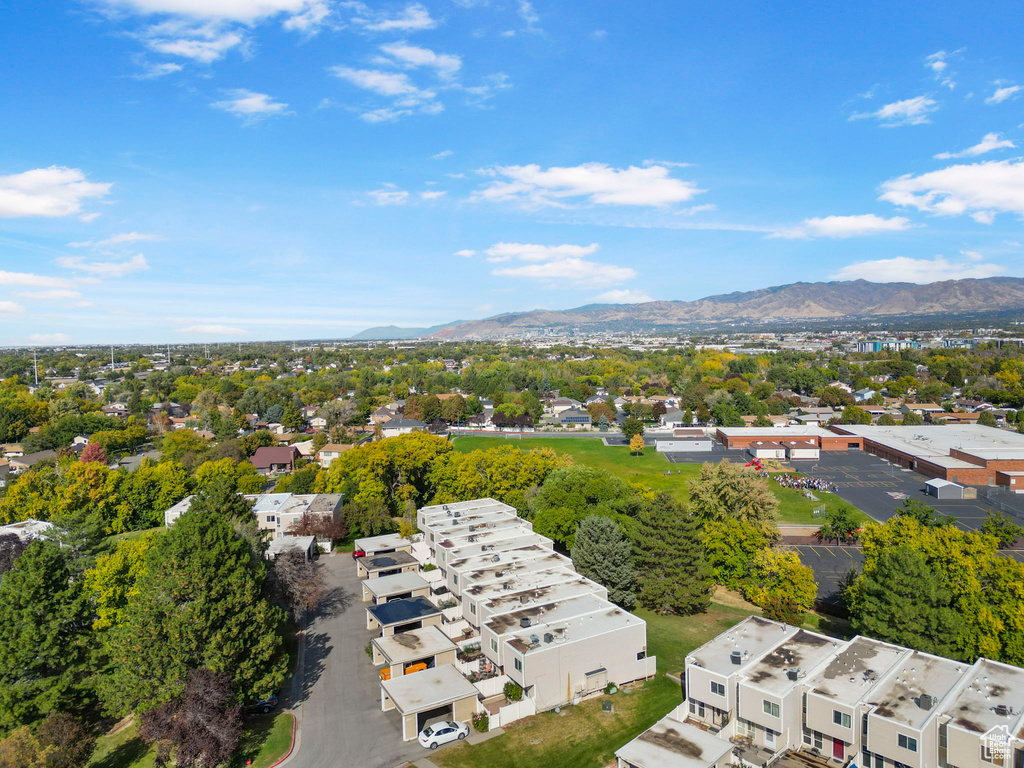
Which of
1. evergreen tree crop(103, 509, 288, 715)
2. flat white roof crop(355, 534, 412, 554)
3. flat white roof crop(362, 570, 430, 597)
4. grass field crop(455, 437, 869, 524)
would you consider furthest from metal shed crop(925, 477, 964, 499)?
evergreen tree crop(103, 509, 288, 715)

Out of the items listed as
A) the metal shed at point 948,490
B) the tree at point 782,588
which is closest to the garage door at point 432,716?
the tree at point 782,588

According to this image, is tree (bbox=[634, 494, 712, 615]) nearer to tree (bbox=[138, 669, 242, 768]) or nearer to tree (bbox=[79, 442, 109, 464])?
tree (bbox=[138, 669, 242, 768])

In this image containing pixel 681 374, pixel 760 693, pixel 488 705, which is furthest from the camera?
pixel 681 374

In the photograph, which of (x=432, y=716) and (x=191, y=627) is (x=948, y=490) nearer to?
(x=432, y=716)

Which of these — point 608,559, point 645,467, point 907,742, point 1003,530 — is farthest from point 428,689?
point 645,467

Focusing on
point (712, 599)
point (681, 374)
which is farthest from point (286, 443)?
point (681, 374)

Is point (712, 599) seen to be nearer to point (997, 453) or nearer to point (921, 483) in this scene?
point (921, 483)

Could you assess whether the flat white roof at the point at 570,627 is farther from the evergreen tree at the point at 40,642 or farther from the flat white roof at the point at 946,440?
the flat white roof at the point at 946,440
